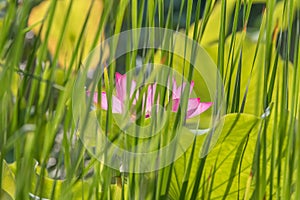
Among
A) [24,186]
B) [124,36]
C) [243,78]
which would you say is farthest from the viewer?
[243,78]

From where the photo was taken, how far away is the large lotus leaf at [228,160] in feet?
1.74

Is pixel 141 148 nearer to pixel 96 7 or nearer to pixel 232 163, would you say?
pixel 232 163

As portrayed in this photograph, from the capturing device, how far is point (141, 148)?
0.47 metres

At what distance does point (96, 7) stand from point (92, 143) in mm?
174

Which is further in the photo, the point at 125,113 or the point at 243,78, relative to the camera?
the point at 243,78

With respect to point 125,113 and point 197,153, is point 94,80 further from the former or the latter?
point 197,153

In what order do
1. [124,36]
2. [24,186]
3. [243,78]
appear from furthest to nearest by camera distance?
→ [243,78] < [124,36] < [24,186]

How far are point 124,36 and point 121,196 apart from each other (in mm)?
116

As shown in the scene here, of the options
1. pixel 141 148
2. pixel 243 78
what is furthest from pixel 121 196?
pixel 243 78

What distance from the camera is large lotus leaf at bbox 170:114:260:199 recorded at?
0.53m

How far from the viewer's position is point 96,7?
685 mm

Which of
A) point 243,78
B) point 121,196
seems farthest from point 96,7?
point 121,196

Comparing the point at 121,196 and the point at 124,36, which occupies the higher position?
the point at 124,36

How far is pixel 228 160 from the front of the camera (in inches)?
21.6
